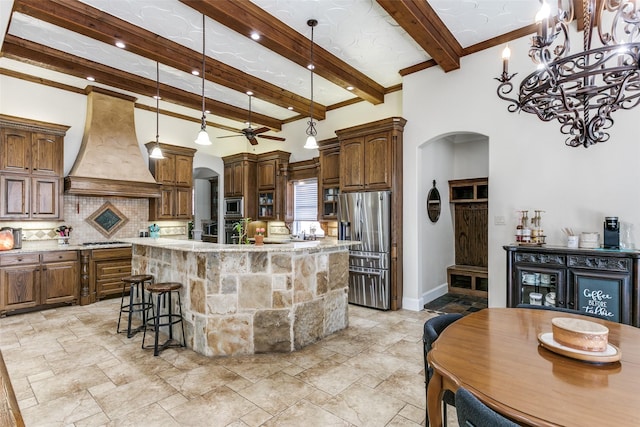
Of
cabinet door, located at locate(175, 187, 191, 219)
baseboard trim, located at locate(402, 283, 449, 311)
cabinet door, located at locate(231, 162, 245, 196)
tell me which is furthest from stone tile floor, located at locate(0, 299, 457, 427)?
cabinet door, located at locate(231, 162, 245, 196)

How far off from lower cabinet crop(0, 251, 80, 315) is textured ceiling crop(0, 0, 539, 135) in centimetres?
284

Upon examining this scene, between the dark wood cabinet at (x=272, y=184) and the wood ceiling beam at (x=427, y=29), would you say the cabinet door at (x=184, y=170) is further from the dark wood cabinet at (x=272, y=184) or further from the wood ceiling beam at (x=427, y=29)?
the wood ceiling beam at (x=427, y=29)

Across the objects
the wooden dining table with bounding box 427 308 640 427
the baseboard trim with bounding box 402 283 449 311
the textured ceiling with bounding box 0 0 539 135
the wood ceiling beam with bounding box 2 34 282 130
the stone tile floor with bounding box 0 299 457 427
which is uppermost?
the textured ceiling with bounding box 0 0 539 135

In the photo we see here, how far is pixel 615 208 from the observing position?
11.2 ft

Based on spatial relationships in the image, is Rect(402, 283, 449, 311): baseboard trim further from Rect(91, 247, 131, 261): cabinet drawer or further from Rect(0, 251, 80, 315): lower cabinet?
Rect(0, 251, 80, 315): lower cabinet

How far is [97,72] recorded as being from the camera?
494cm

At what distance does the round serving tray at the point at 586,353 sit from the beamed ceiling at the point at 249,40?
10.6 ft

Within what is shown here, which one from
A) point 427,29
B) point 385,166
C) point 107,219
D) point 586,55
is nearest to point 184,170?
point 107,219

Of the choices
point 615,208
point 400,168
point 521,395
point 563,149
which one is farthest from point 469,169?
point 521,395

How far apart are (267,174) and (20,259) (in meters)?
4.46

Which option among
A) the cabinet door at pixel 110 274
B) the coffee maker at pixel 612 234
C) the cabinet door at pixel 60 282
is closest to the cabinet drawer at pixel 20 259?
the cabinet door at pixel 60 282

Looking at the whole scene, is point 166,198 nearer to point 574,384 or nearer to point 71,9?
point 71,9

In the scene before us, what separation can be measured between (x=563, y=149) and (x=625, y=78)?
7.53 ft

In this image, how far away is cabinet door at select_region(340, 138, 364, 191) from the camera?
5.20 metres
